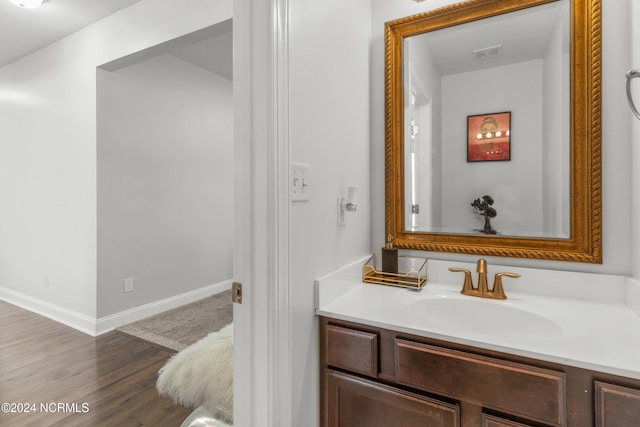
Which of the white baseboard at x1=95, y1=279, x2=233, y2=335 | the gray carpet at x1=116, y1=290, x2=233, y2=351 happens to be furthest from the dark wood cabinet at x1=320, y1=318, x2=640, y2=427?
the white baseboard at x1=95, y1=279, x2=233, y2=335

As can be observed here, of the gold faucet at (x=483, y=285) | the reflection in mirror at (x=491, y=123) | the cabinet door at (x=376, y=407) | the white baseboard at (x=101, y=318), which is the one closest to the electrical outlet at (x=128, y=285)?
the white baseboard at (x=101, y=318)

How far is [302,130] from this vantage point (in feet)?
3.52

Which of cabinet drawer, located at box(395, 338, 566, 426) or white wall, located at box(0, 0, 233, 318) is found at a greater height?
white wall, located at box(0, 0, 233, 318)

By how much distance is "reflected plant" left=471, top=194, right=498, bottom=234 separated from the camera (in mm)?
1430

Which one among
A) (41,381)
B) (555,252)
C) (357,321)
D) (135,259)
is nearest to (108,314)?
(135,259)

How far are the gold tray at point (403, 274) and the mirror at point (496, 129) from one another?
3.6 inches

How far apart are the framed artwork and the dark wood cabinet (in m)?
0.89

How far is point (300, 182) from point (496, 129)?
0.95 meters

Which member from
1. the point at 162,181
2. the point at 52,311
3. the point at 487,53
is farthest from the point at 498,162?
the point at 52,311

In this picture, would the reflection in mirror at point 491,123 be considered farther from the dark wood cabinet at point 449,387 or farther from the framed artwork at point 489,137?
the dark wood cabinet at point 449,387

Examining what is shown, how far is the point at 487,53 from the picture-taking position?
1.42 meters

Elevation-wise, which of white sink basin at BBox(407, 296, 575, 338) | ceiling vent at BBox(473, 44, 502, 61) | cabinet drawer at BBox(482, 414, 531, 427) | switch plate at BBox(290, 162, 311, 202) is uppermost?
ceiling vent at BBox(473, 44, 502, 61)

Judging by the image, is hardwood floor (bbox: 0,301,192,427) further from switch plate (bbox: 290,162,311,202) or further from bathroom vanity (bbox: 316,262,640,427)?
switch plate (bbox: 290,162,311,202)

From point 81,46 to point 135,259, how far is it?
1.93 m
